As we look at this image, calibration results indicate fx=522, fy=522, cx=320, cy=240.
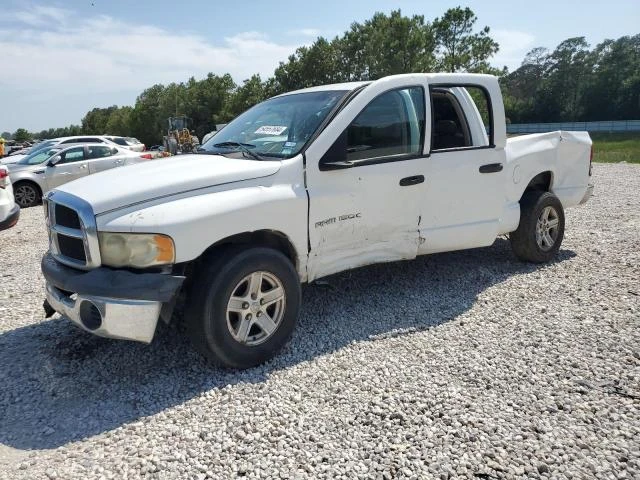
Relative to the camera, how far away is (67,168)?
13078 millimetres

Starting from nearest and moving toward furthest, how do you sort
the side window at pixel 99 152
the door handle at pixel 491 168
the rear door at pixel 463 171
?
1. the rear door at pixel 463 171
2. the door handle at pixel 491 168
3. the side window at pixel 99 152

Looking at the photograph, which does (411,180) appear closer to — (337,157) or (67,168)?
(337,157)

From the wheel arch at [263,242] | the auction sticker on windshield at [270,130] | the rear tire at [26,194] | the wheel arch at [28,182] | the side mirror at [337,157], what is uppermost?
the auction sticker on windshield at [270,130]

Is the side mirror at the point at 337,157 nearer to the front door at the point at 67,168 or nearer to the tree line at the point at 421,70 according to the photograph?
the front door at the point at 67,168

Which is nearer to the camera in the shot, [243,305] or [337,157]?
[243,305]

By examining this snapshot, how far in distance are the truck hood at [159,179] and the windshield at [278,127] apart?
284mm

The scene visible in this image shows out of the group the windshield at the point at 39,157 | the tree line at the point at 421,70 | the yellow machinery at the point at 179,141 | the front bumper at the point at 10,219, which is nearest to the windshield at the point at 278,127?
the yellow machinery at the point at 179,141

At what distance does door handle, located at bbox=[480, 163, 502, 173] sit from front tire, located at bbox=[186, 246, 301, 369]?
2302 millimetres

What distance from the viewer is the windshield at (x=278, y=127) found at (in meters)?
4.06

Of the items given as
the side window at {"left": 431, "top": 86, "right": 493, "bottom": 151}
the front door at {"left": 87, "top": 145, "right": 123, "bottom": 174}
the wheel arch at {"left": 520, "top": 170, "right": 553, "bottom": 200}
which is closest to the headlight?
the side window at {"left": 431, "top": 86, "right": 493, "bottom": 151}

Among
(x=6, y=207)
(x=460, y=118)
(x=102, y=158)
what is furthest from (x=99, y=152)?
(x=460, y=118)

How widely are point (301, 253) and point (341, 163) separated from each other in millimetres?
735

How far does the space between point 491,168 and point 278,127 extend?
2.12m

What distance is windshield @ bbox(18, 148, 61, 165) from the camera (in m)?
13.5
